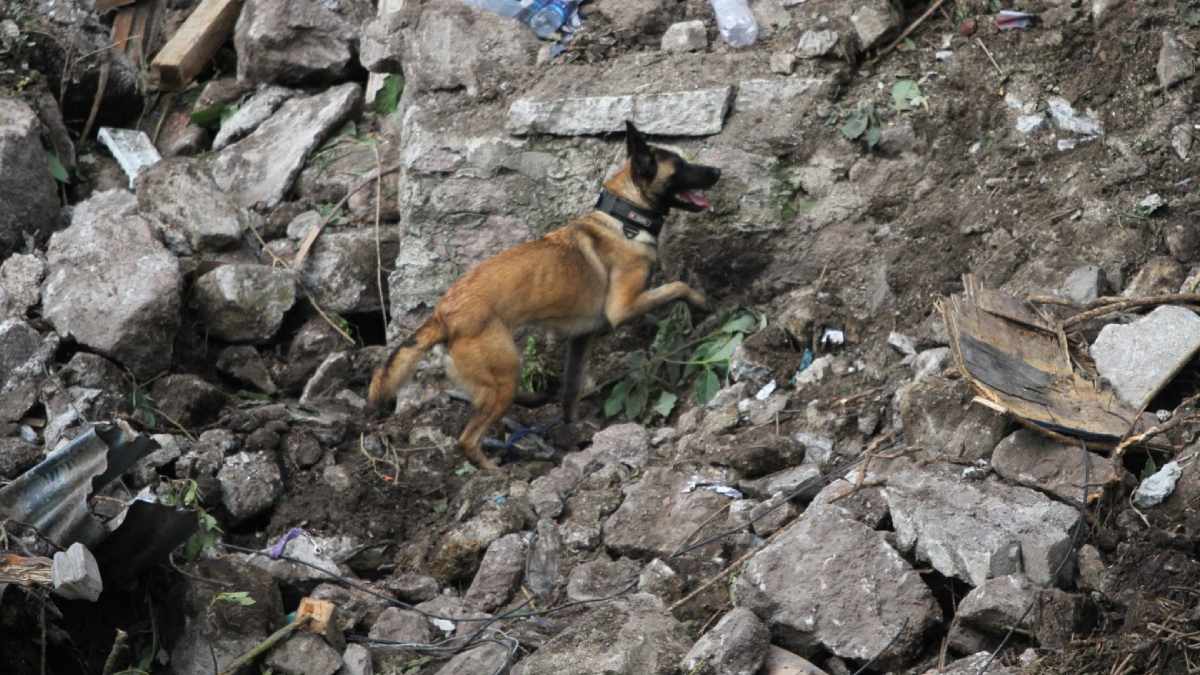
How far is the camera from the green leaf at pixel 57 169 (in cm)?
1100

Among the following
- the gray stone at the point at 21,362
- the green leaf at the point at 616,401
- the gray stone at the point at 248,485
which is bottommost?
the green leaf at the point at 616,401

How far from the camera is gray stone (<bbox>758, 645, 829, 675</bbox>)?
605 cm

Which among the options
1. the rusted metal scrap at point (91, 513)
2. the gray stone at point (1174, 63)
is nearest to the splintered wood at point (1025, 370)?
the gray stone at point (1174, 63)

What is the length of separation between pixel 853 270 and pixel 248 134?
191 inches

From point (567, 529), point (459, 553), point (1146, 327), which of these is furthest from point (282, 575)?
point (1146, 327)

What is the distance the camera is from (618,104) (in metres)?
9.34

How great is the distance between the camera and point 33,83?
11.4m

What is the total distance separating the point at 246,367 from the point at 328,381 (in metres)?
0.56

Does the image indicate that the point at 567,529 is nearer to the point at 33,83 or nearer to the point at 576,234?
the point at 576,234

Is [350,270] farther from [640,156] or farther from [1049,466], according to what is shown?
[1049,466]

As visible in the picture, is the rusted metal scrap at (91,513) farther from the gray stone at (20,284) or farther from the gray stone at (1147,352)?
the gray stone at (1147,352)

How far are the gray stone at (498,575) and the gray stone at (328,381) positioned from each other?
2.34 metres

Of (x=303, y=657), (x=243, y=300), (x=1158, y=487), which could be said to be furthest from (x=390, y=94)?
(x=1158, y=487)

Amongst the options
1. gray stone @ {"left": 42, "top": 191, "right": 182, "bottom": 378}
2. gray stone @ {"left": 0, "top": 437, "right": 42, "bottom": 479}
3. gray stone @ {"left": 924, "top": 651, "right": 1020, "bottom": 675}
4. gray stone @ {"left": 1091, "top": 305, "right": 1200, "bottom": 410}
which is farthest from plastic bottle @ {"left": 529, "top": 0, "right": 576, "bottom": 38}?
gray stone @ {"left": 924, "top": 651, "right": 1020, "bottom": 675}
